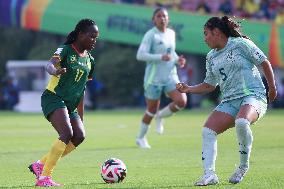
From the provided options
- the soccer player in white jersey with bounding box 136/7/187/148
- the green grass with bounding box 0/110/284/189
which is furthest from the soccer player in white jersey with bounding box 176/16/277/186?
the soccer player in white jersey with bounding box 136/7/187/148

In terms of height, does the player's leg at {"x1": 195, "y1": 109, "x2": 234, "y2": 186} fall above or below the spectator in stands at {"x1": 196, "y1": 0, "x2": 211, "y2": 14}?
above

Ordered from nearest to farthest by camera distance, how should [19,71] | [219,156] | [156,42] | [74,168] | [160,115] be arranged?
1. [74,168]
2. [219,156]
3. [156,42]
4. [160,115]
5. [19,71]

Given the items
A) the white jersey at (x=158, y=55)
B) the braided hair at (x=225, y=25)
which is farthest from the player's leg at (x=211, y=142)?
the white jersey at (x=158, y=55)

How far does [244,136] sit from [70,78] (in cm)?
248

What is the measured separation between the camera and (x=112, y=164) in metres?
11.6

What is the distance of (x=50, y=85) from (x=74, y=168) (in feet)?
8.12

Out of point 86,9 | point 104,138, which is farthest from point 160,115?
point 86,9

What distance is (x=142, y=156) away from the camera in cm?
1616

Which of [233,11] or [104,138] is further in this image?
[233,11]

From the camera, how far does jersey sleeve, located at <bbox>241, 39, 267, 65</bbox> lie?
11172 mm

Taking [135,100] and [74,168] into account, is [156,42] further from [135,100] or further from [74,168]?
[135,100]

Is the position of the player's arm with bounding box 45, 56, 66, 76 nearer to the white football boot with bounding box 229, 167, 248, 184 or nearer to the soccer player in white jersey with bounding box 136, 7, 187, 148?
the white football boot with bounding box 229, 167, 248, 184

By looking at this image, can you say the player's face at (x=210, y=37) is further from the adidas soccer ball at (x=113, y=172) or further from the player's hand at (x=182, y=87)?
the adidas soccer ball at (x=113, y=172)

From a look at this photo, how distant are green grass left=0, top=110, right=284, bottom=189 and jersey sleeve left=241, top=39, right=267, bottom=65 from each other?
155 centimetres
